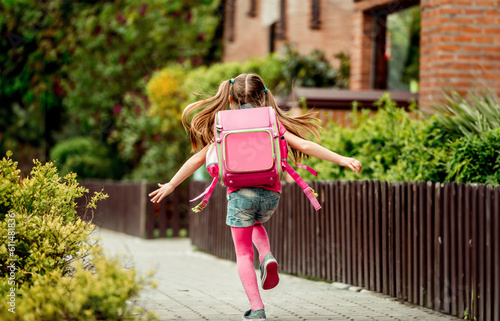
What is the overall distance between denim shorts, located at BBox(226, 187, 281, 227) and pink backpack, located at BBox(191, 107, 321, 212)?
0.11m

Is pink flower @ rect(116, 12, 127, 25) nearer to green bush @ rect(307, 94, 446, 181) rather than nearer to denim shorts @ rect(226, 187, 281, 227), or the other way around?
green bush @ rect(307, 94, 446, 181)

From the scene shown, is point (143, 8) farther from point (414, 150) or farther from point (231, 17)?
point (414, 150)

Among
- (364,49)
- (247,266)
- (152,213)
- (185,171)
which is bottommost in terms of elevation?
(152,213)

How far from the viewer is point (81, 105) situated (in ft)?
73.5

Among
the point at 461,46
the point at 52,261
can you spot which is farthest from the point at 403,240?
the point at 461,46

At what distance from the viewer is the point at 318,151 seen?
5137 millimetres

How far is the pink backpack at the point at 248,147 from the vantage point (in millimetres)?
5000

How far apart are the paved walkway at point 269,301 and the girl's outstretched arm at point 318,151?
1282 millimetres

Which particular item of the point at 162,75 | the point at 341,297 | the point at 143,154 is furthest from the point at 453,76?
the point at 143,154

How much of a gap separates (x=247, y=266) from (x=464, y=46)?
628 centimetres

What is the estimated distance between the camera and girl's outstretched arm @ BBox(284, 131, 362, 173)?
501 cm

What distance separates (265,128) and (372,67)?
27.0 ft

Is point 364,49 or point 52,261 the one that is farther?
point 364,49

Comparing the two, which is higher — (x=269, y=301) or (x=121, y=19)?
(x=121, y=19)
